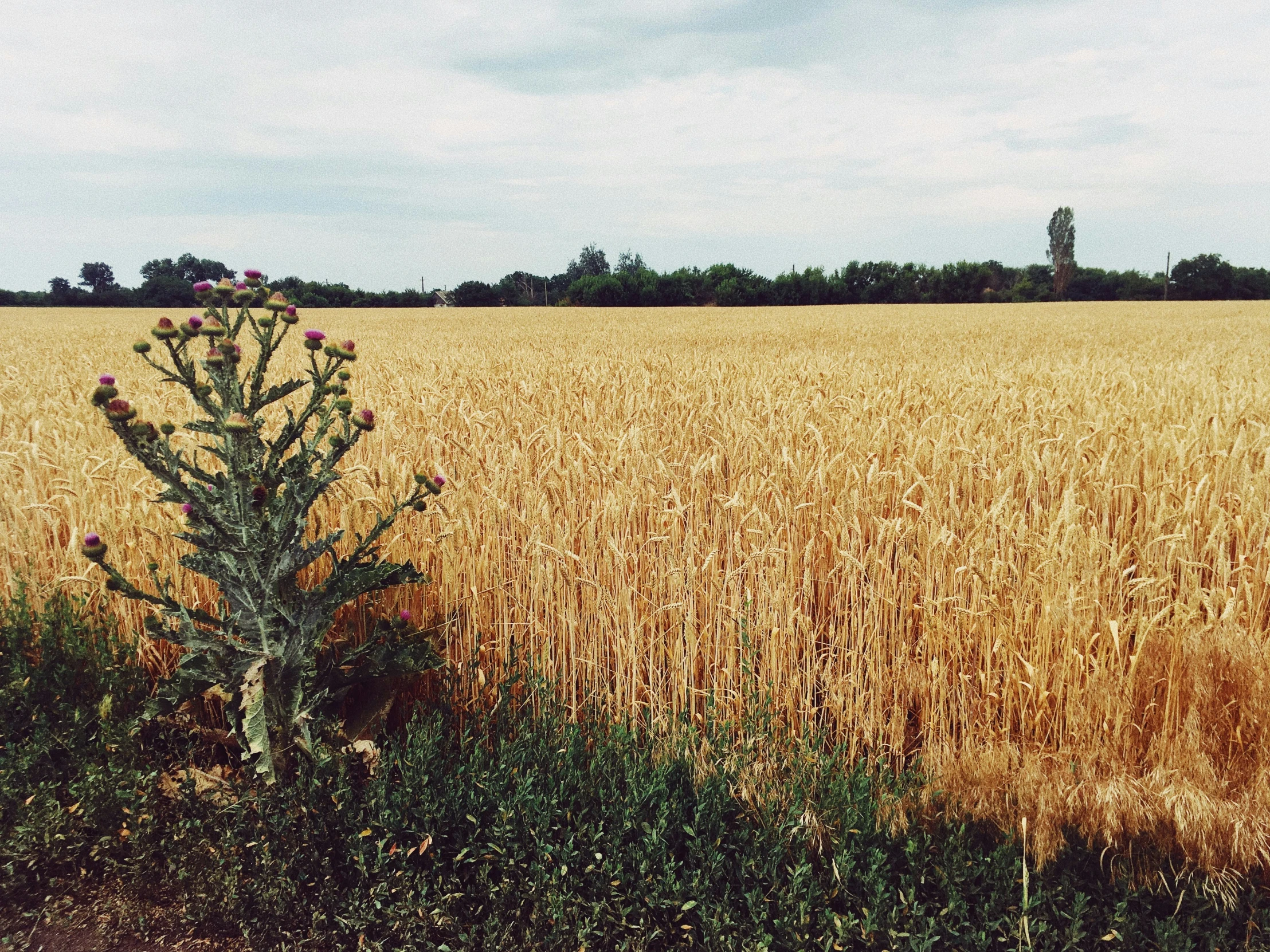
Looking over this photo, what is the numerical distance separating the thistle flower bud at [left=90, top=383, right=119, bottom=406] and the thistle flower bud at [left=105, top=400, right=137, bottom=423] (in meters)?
0.01

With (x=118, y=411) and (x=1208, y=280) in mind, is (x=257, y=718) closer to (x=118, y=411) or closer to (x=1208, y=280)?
(x=118, y=411)

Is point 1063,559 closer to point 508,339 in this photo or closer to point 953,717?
point 953,717

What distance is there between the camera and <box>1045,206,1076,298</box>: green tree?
224 ft

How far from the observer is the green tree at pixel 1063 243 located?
68188 mm

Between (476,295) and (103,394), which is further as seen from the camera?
(476,295)

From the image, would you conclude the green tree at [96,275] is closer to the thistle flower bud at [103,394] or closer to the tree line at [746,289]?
the tree line at [746,289]

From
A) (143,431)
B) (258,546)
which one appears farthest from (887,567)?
(143,431)

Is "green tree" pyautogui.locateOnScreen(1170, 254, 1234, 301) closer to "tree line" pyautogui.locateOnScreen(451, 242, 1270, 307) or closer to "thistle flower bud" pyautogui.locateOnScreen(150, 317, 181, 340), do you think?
"tree line" pyautogui.locateOnScreen(451, 242, 1270, 307)

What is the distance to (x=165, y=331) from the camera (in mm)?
2328

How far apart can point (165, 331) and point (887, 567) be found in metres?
2.35

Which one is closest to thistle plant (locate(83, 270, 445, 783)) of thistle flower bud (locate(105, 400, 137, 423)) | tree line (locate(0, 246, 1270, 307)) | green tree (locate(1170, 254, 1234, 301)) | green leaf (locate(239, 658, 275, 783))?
green leaf (locate(239, 658, 275, 783))

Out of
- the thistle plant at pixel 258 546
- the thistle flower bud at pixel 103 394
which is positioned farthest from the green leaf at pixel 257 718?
the thistle flower bud at pixel 103 394

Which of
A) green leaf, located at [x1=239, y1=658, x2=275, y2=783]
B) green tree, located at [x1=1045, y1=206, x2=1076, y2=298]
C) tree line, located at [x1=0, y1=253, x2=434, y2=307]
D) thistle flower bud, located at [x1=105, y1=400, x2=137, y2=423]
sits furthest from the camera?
green tree, located at [x1=1045, y1=206, x2=1076, y2=298]

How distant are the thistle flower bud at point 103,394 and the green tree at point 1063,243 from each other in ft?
248
